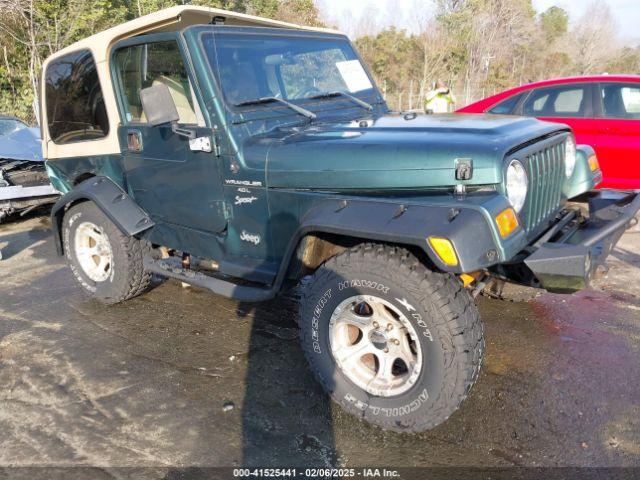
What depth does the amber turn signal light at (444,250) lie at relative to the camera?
7.52 ft

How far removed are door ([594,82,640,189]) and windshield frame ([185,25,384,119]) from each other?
132 inches

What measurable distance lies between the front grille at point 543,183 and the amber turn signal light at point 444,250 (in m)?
0.69

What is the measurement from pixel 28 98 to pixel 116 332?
1300cm

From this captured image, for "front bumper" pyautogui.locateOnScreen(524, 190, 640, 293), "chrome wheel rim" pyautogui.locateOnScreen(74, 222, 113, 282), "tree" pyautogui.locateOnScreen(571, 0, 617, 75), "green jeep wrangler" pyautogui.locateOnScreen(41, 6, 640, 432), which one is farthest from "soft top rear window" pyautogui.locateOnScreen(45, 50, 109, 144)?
"tree" pyautogui.locateOnScreen(571, 0, 617, 75)

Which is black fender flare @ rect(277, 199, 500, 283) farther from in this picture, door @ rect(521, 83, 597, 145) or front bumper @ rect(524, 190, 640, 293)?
door @ rect(521, 83, 597, 145)

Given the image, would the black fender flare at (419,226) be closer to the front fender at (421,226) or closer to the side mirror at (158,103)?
the front fender at (421,226)

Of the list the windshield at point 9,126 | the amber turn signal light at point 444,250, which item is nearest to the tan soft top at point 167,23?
the amber turn signal light at point 444,250

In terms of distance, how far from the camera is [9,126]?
28.9 feet

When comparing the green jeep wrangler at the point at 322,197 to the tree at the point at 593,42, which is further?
the tree at the point at 593,42

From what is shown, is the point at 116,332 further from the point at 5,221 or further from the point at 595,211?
the point at 5,221

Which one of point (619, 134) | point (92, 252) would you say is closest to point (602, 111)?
point (619, 134)

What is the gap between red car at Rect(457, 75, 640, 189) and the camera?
19.4ft

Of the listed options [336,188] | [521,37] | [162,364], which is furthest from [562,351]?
[521,37]

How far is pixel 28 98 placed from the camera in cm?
1437
